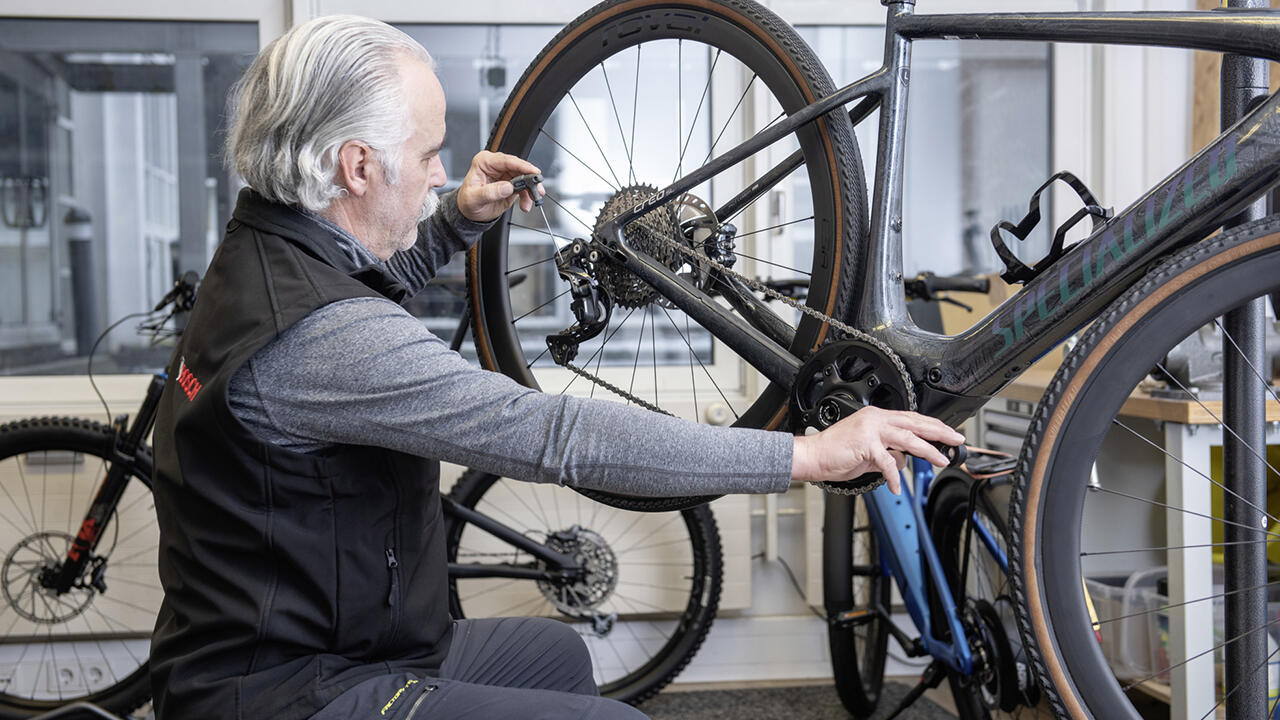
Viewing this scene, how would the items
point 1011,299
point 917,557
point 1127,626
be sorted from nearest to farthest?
1. point 1011,299
2. point 1127,626
3. point 917,557

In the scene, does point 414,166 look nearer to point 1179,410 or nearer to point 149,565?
point 1179,410

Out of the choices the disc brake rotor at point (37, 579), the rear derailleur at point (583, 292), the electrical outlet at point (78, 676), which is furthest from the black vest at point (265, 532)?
the electrical outlet at point (78, 676)

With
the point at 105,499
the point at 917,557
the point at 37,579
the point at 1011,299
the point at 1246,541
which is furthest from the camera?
the point at 37,579

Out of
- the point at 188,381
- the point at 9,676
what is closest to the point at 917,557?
the point at 188,381

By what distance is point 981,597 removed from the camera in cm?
192

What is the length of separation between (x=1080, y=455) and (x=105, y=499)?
1.96m

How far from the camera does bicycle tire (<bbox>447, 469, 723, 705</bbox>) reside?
2.22 m

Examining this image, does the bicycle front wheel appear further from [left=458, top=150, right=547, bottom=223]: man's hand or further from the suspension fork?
the suspension fork

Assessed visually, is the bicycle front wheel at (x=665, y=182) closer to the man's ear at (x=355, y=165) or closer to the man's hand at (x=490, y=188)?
the man's hand at (x=490, y=188)

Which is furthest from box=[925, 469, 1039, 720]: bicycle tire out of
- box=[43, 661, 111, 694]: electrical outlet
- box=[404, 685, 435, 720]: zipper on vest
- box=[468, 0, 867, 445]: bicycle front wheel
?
box=[43, 661, 111, 694]: electrical outlet

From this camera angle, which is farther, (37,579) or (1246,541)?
(37,579)

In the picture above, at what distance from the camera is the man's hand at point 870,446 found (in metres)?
0.81

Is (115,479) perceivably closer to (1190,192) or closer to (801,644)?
(801,644)

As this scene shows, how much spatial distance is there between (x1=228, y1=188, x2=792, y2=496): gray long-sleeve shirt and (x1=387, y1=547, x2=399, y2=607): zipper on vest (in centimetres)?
14
